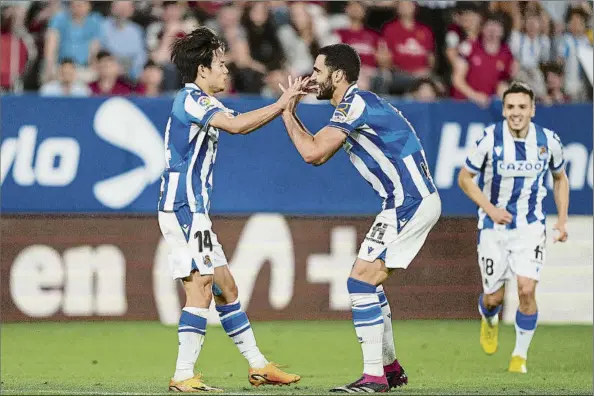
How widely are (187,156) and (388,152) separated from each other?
125 centimetres

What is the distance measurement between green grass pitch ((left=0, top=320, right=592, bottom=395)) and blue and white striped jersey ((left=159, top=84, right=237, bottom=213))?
1.18 meters

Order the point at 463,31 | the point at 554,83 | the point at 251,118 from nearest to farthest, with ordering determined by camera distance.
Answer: the point at 251,118 → the point at 554,83 → the point at 463,31

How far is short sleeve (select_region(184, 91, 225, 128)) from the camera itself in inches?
298

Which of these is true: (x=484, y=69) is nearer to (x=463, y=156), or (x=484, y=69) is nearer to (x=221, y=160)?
(x=463, y=156)

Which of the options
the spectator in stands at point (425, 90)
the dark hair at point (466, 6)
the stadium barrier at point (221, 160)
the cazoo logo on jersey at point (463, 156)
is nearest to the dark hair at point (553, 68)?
the dark hair at point (466, 6)

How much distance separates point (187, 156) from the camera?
772 centimetres

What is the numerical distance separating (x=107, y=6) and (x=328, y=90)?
761 centimetres

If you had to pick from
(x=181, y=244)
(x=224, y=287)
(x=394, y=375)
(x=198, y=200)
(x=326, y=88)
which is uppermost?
(x=326, y=88)

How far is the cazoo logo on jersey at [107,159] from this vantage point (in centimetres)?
1279

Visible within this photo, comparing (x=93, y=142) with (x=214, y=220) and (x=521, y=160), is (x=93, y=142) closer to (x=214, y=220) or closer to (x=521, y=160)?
(x=214, y=220)

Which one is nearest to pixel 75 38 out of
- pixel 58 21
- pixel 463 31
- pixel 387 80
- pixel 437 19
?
pixel 58 21

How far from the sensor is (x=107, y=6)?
14891mm

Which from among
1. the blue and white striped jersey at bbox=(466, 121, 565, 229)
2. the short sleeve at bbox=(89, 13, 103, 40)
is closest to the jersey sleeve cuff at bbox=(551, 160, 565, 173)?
the blue and white striped jersey at bbox=(466, 121, 565, 229)

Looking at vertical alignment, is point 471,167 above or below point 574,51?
below
